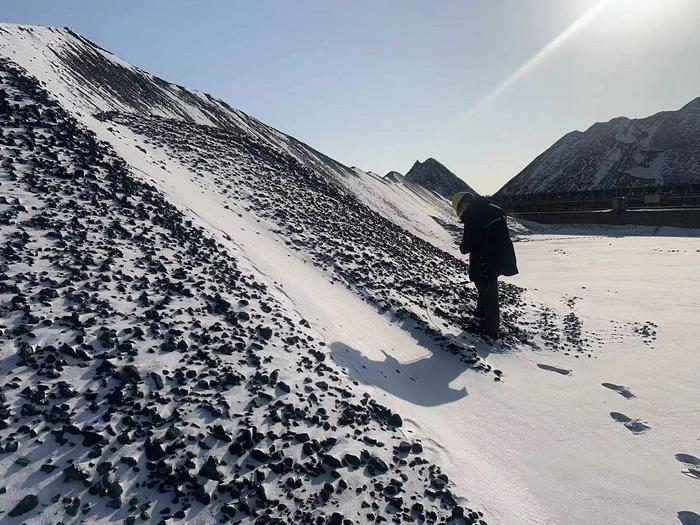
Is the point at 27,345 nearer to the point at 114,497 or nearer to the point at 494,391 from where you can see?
the point at 114,497

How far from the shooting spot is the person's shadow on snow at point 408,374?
696 centimetres

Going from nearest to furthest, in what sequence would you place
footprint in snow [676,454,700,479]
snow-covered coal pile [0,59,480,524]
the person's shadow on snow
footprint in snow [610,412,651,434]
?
1. snow-covered coal pile [0,59,480,524]
2. footprint in snow [676,454,700,479]
3. footprint in snow [610,412,651,434]
4. the person's shadow on snow

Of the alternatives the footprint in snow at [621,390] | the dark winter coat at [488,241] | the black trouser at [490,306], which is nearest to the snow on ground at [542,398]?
the footprint in snow at [621,390]

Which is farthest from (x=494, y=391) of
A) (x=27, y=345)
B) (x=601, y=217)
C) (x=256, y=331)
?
(x=601, y=217)

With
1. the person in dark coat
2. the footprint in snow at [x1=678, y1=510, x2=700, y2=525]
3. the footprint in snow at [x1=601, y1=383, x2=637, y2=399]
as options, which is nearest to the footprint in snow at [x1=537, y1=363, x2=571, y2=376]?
the footprint in snow at [x1=601, y1=383, x2=637, y2=399]

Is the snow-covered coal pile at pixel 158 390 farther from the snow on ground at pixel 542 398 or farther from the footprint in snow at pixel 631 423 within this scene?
the footprint in snow at pixel 631 423

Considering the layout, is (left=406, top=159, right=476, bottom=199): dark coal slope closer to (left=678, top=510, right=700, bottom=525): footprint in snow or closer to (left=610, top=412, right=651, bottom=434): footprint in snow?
(left=610, top=412, right=651, bottom=434): footprint in snow

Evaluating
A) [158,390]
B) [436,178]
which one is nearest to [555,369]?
[158,390]

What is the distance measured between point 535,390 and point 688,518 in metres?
3.36

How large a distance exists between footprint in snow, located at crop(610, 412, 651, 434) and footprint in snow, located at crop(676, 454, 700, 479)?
2.30 feet

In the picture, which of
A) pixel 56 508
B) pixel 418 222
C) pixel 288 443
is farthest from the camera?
pixel 418 222

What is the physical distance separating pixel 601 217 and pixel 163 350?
48.1 meters

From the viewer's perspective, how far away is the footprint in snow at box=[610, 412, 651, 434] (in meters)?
6.61

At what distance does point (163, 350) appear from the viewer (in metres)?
5.70
